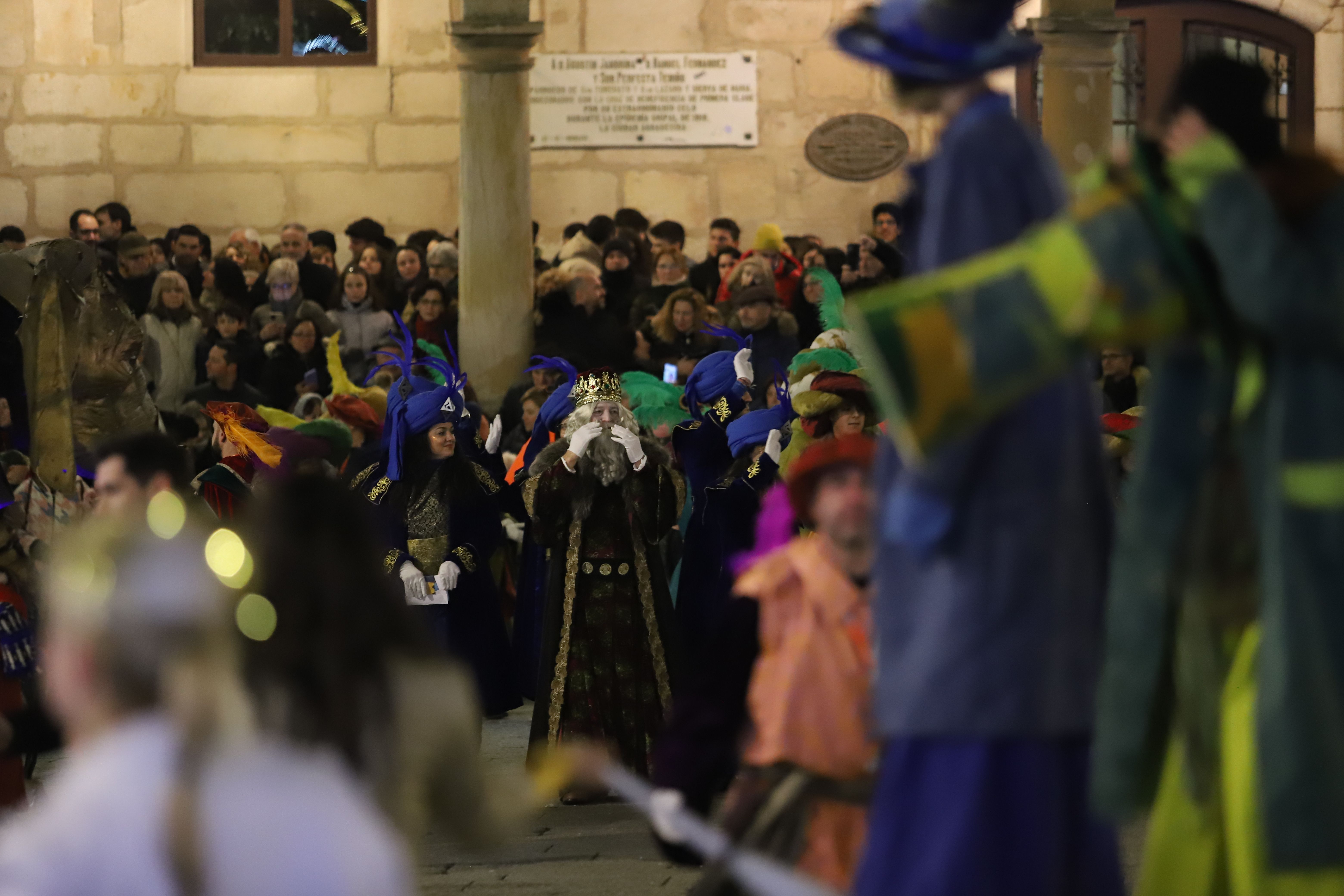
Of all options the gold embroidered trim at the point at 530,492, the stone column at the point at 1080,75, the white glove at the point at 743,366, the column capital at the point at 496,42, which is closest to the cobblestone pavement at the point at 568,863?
the gold embroidered trim at the point at 530,492

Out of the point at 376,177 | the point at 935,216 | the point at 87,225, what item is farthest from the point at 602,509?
the point at 376,177

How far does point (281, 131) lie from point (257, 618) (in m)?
13.5

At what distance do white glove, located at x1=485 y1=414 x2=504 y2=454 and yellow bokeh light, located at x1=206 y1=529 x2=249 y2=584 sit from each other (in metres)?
6.21

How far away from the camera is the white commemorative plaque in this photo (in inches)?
623

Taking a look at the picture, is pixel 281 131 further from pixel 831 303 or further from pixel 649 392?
pixel 831 303

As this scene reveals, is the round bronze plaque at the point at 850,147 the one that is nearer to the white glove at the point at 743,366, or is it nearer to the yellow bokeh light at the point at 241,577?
the white glove at the point at 743,366

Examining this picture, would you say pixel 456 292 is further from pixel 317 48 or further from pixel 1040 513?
pixel 1040 513

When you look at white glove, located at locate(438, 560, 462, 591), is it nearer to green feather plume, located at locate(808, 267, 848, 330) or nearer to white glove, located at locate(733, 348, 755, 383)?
white glove, located at locate(733, 348, 755, 383)

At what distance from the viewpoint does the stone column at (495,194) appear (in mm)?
12227

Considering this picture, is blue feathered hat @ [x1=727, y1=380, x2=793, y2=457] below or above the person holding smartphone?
below

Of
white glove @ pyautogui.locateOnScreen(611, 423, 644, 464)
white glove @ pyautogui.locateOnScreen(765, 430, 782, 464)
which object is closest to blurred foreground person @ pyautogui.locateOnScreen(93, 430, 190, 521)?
white glove @ pyautogui.locateOnScreen(611, 423, 644, 464)

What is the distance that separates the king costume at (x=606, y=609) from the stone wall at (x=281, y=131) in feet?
26.5

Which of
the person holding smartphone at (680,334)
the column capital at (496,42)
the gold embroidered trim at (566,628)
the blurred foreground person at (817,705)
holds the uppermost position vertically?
the column capital at (496,42)

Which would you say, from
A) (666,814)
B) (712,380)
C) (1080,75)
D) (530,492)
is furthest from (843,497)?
(1080,75)
